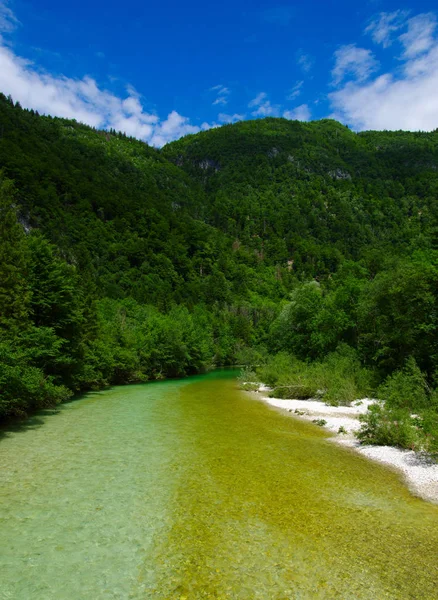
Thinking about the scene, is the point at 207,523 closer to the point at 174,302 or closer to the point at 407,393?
the point at 407,393

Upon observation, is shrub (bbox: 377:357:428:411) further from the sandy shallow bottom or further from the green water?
the green water

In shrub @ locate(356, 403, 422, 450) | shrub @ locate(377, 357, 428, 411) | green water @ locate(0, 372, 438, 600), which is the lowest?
green water @ locate(0, 372, 438, 600)

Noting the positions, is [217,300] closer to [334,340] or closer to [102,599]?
[334,340]

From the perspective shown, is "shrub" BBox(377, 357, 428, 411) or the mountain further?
the mountain

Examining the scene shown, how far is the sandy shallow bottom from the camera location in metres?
11.9

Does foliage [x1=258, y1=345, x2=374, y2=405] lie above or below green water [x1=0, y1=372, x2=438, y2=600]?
above

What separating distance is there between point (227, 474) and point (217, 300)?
376ft

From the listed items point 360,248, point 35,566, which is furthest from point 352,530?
point 360,248

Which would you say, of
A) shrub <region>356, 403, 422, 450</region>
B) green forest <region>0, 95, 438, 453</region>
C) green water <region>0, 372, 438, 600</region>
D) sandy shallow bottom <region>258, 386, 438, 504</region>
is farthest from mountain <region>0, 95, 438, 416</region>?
shrub <region>356, 403, 422, 450</region>

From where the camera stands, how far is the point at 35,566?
25.3ft

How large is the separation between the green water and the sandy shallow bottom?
0.57 m

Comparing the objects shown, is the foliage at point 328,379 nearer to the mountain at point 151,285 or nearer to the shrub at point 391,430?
the mountain at point 151,285

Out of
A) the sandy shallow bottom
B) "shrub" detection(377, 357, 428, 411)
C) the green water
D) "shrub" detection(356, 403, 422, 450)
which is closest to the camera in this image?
the green water

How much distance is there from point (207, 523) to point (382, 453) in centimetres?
877
